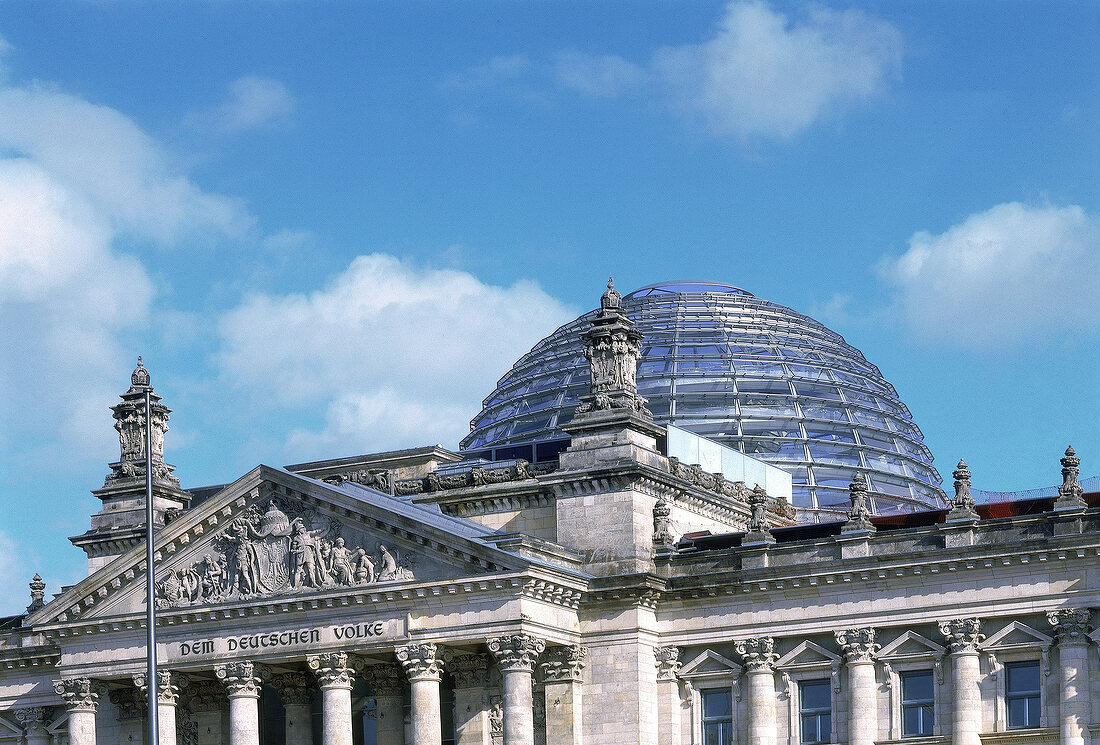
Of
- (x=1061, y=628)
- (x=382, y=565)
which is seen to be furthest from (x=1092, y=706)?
(x=382, y=565)

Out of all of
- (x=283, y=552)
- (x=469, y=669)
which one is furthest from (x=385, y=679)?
(x=283, y=552)

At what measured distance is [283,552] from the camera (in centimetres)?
6675

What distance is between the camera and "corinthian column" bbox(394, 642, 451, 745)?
63.1m

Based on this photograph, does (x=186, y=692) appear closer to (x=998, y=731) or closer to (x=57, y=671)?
(x=57, y=671)

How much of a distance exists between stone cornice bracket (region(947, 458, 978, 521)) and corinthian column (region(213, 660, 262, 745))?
926 inches

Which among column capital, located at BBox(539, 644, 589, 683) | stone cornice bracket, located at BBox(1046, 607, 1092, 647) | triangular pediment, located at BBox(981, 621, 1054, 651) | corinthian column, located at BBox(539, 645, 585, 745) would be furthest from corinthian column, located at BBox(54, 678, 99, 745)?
stone cornice bracket, located at BBox(1046, 607, 1092, 647)

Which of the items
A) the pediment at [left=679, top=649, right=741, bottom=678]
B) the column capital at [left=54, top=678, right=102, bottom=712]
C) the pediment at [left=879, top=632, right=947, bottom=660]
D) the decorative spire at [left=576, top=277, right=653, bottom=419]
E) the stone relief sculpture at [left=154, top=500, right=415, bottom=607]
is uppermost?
the decorative spire at [left=576, top=277, right=653, bottom=419]

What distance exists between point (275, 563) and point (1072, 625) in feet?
84.8

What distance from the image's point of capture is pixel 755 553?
210 feet

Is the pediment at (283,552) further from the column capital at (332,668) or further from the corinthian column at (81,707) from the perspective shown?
the corinthian column at (81,707)

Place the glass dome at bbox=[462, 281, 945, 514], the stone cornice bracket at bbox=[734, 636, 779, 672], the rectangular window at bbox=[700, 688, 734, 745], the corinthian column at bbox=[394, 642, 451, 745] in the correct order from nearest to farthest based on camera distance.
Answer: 1. the corinthian column at bbox=[394, 642, 451, 745]
2. the stone cornice bracket at bbox=[734, 636, 779, 672]
3. the rectangular window at bbox=[700, 688, 734, 745]
4. the glass dome at bbox=[462, 281, 945, 514]

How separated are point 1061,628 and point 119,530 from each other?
115ft

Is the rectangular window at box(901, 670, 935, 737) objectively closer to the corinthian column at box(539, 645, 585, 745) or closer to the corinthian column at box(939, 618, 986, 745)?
the corinthian column at box(939, 618, 986, 745)

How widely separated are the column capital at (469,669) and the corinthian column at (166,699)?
9.66 metres
